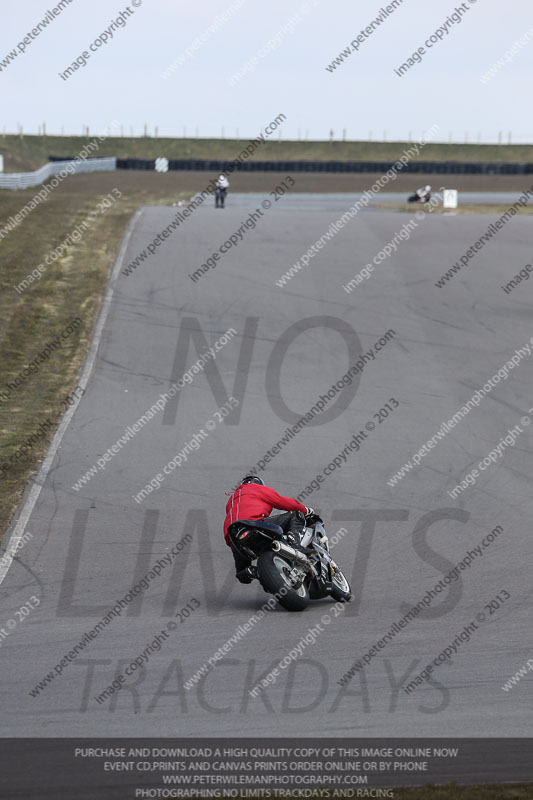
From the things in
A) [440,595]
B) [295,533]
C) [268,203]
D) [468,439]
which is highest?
[295,533]

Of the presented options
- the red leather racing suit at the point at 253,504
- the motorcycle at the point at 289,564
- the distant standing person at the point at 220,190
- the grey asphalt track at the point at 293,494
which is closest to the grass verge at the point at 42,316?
the grey asphalt track at the point at 293,494

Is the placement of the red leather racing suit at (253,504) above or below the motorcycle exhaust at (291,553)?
above

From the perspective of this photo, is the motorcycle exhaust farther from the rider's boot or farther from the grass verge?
the grass verge

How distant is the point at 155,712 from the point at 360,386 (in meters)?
11.1

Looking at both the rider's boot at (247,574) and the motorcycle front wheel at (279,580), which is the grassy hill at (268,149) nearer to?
the rider's boot at (247,574)

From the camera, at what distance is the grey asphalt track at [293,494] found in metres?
7.15

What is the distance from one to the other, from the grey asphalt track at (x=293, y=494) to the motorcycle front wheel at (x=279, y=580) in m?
0.14

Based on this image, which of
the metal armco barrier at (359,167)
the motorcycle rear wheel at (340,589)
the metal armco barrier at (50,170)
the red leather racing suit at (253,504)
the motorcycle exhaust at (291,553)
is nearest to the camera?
the motorcycle exhaust at (291,553)

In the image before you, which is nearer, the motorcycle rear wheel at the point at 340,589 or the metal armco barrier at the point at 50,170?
the motorcycle rear wheel at the point at 340,589

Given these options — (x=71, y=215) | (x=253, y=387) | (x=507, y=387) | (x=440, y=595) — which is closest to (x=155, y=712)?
(x=440, y=595)

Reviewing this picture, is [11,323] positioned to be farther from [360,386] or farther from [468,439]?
[468,439]

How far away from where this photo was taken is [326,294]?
74.7ft

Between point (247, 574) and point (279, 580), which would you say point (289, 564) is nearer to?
point (279, 580)

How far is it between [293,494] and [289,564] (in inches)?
155
